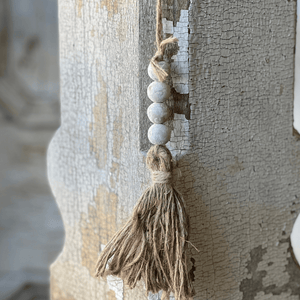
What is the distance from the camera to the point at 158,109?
435mm

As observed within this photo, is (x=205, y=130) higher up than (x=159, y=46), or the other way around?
(x=159, y=46)

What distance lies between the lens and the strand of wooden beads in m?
0.43

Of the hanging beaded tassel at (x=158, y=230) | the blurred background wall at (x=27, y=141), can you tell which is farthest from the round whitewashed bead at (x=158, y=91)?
the blurred background wall at (x=27, y=141)

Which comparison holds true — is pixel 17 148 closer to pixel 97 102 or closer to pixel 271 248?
pixel 97 102

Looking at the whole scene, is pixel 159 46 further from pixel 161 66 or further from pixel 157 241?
pixel 157 241

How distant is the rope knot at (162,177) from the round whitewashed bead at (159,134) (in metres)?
0.04

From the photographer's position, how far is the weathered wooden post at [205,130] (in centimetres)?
46

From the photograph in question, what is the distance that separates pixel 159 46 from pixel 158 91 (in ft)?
0.18

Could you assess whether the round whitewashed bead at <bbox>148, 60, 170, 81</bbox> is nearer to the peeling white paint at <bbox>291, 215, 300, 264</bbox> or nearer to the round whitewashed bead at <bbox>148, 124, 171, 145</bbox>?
the round whitewashed bead at <bbox>148, 124, 171, 145</bbox>

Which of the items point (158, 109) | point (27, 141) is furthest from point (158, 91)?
point (27, 141)

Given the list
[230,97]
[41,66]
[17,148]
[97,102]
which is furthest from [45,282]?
[230,97]

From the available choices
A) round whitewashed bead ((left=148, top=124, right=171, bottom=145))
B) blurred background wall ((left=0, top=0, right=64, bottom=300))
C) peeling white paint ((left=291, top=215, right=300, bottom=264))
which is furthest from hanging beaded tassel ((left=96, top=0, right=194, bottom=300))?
blurred background wall ((left=0, top=0, right=64, bottom=300))

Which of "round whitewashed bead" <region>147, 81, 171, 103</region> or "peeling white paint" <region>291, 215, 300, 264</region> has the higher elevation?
"round whitewashed bead" <region>147, 81, 171, 103</region>

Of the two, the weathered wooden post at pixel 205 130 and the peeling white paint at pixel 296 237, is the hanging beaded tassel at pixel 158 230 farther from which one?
the peeling white paint at pixel 296 237
